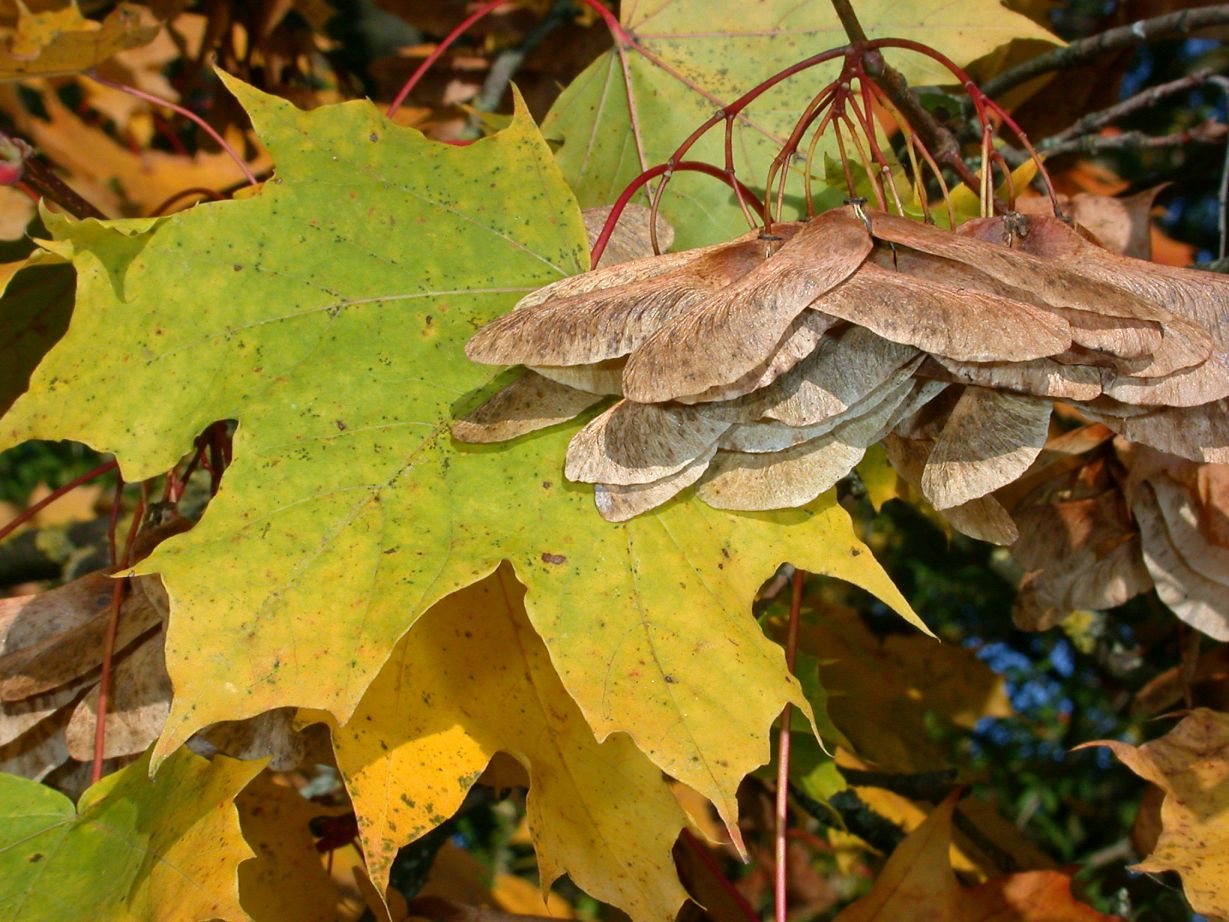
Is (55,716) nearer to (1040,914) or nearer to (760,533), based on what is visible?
(760,533)

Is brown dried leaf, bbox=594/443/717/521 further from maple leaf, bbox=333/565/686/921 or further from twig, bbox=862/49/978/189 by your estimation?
twig, bbox=862/49/978/189

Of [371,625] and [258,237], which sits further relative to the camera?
[258,237]

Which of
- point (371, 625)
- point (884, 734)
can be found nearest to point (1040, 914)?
point (884, 734)

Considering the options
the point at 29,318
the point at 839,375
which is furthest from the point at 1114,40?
the point at 29,318

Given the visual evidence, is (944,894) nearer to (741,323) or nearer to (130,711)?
(741,323)

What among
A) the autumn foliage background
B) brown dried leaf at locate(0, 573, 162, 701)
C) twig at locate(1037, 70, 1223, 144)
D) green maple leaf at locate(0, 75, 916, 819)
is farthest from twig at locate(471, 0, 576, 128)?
brown dried leaf at locate(0, 573, 162, 701)

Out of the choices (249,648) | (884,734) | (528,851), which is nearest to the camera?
(249,648)

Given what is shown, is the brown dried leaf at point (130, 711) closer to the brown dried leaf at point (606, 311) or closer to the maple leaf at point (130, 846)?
the maple leaf at point (130, 846)
